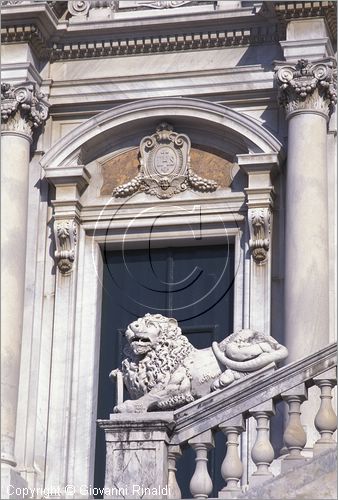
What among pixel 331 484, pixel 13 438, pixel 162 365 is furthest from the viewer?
pixel 13 438

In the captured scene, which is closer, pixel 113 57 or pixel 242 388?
pixel 242 388

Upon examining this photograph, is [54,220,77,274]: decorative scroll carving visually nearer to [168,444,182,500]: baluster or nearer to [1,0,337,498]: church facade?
[1,0,337,498]: church facade

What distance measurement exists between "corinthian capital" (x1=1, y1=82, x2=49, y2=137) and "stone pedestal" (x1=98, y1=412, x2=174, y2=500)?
5202 millimetres

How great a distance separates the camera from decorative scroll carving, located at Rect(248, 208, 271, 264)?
15.2 m

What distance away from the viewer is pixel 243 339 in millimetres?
12453

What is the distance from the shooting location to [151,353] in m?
12.5

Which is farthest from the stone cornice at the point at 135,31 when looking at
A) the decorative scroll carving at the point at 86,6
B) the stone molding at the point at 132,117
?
the stone molding at the point at 132,117

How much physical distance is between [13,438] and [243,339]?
3.31 metres

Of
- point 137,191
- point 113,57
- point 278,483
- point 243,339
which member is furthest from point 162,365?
point 113,57

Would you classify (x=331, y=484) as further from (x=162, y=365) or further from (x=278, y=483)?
(x=162, y=365)

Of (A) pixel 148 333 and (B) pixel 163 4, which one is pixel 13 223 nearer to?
(B) pixel 163 4

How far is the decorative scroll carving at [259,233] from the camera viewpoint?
50.0 ft

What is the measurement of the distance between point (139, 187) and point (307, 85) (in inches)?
83.6

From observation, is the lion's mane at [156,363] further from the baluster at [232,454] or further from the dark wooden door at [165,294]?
the dark wooden door at [165,294]
